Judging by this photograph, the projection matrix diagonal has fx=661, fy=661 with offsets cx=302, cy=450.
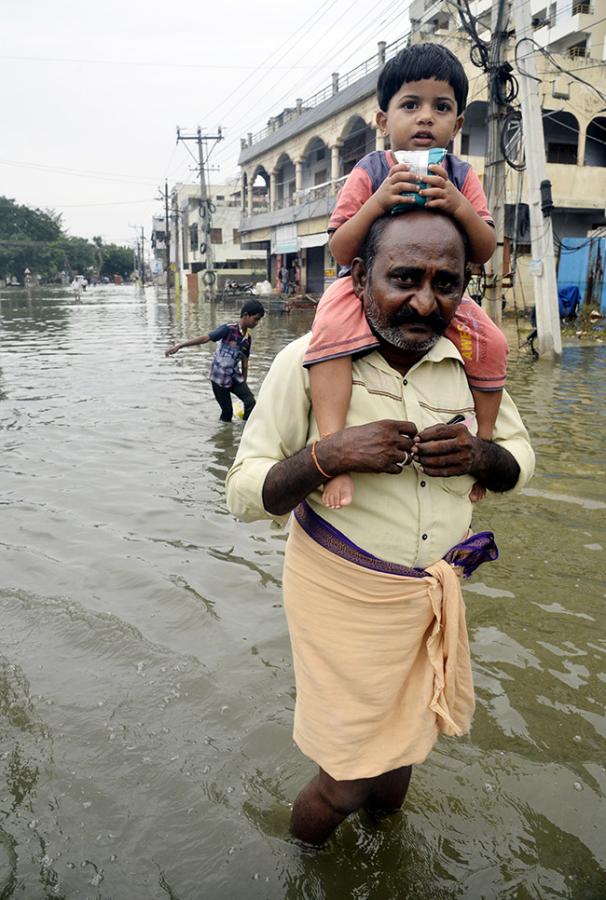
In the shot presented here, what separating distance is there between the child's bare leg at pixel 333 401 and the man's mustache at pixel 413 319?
0.15 meters

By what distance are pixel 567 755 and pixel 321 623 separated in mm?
1586

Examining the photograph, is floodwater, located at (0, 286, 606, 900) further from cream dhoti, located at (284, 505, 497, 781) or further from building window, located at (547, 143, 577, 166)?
building window, located at (547, 143, 577, 166)

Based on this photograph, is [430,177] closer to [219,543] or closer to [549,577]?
[549,577]

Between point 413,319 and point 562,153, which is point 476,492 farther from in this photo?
point 562,153

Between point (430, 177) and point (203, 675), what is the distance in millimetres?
2573

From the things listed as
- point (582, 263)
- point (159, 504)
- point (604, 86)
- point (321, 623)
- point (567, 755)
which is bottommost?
point (567, 755)

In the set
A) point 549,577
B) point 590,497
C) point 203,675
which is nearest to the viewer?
point 203,675

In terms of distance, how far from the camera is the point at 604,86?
22.9 metres

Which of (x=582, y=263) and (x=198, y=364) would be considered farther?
(x=582, y=263)

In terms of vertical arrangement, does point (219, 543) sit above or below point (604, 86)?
below

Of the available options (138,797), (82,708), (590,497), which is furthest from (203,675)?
(590,497)

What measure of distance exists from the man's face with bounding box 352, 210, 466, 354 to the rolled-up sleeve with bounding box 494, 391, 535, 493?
18.5 inches

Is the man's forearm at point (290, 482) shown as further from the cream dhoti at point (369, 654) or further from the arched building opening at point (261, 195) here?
the arched building opening at point (261, 195)

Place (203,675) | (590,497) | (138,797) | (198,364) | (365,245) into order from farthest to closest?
(198,364) → (590,497) → (203,675) → (138,797) → (365,245)
